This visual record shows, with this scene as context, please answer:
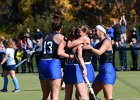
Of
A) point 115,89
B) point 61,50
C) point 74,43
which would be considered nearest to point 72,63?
point 74,43

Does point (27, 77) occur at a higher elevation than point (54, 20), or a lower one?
lower

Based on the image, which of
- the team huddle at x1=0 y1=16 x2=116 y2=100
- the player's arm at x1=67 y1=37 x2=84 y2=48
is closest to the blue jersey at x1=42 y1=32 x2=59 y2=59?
the team huddle at x1=0 y1=16 x2=116 y2=100

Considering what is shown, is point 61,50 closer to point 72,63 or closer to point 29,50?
point 72,63

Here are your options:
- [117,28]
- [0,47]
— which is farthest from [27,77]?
[117,28]

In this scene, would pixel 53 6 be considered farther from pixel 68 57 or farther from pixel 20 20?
pixel 68 57

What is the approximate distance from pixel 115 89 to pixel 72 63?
7.01m

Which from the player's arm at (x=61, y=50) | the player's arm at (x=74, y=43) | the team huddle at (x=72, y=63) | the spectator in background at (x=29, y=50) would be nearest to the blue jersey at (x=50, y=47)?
the team huddle at (x=72, y=63)

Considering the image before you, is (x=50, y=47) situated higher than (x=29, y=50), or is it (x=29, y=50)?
(x=50, y=47)

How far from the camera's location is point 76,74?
12.1 metres

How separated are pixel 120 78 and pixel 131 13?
42961 millimetres

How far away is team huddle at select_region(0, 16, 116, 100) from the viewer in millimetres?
11875

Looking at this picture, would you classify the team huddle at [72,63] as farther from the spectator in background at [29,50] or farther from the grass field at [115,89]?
the spectator in background at [29,50]

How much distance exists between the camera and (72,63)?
40.0 ft

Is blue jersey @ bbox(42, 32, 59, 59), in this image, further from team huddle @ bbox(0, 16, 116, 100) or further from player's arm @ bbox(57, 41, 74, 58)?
player's arm @ bbox(57, 41, 74, 58)
